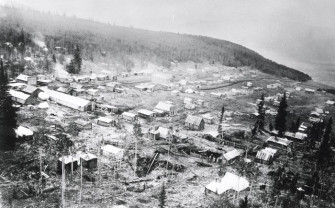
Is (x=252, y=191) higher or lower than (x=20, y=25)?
lower

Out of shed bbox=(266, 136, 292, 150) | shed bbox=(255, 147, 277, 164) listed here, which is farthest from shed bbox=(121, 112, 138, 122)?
shed bbox=(266, 136, 292, 150)

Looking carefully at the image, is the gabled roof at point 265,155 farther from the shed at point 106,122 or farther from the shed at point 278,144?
the shed at point 106,122

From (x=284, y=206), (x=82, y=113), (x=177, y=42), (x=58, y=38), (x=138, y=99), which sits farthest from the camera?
(x=177, y=42)

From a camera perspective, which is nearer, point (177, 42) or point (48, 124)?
point (48, 124)

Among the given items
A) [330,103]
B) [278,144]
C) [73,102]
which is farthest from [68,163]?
[330,103]

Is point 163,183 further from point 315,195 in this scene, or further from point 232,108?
point 232,108

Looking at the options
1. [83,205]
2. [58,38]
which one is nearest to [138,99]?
[83,205]

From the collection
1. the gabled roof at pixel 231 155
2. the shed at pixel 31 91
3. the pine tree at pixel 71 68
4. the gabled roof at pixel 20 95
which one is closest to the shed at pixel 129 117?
the gabled roof at pixel 20 95

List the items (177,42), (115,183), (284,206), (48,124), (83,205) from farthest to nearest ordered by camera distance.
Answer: (177,42), (48,124), (115,183), (284,206), (83,205)

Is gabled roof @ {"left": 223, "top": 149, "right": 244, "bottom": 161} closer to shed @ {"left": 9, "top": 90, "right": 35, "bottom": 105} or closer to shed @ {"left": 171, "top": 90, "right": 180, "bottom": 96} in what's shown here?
shed @ {"left": 9, "top": 90, "right": 35, "bottom": 105}
